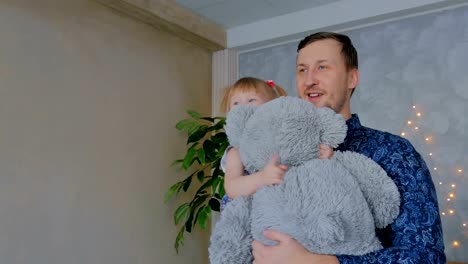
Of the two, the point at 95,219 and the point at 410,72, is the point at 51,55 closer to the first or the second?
the point at 95,219

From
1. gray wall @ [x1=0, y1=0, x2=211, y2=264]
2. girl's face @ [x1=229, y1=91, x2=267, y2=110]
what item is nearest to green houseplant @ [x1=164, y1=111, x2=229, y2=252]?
gray wall @ [x1=0, y1=0, x2=211, y2=264]

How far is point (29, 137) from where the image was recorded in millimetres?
2352

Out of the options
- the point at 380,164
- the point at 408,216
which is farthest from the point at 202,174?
the point at 408,216

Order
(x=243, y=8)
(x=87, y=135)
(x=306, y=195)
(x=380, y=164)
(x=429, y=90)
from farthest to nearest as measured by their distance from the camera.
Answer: (x=243, y=8)
(x=429, y=90)
(x=87, y=135)
(x=380, y=164)
(x=306, y=195)

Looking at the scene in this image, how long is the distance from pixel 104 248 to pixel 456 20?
2570 millimetres

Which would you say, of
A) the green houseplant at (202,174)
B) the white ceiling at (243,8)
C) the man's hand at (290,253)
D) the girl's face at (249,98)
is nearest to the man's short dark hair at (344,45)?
the girl's face at (249,98)

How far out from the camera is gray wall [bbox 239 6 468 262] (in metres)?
2.76

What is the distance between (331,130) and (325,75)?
337 millimetres

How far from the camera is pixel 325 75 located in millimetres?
1248

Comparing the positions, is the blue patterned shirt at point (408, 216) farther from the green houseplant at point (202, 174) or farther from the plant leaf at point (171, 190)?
the plant leaf at point (171, 190)

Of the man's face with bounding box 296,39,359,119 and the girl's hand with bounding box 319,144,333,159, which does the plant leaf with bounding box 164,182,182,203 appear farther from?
the girl's hand with bounding box 319,144,333,159

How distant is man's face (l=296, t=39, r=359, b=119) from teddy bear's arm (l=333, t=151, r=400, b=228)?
1.05 feet

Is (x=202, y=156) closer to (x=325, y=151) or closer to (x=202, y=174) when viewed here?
(x=202, y=174)

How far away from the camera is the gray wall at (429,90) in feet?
9.05
